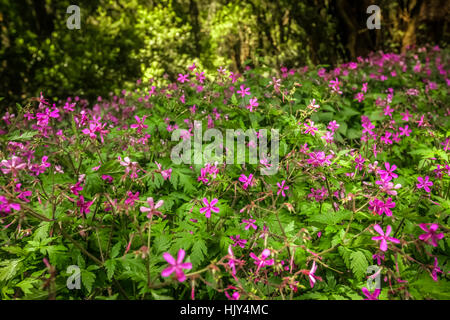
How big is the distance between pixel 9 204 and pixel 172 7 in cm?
1623

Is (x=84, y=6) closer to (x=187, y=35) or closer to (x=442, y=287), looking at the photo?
(x=187, y=35)

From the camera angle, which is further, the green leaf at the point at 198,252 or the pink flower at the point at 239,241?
the pink flower at the point at 239,241

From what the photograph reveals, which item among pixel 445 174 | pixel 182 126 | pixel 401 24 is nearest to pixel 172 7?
pixel 401 24

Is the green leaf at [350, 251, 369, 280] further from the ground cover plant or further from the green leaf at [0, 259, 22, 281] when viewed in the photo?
the green leaf at [0, 259, 22, 281]

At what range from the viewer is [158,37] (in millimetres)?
14633

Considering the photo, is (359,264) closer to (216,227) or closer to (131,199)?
(216,227)

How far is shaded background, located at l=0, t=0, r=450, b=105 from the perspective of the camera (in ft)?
33.5

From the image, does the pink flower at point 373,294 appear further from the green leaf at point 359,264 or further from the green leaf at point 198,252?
the green leaf at point 198,252

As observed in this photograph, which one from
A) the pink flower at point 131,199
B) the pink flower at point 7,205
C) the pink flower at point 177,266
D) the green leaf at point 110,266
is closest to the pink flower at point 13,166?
the pink flower at point 7,205

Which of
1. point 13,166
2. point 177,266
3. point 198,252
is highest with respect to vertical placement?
point 13,166

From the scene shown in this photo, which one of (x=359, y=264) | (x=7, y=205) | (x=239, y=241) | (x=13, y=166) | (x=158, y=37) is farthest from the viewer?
(x=158, y=37)

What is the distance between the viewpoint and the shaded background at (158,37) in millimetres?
10203

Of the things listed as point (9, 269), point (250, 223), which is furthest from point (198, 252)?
point (9, 269)

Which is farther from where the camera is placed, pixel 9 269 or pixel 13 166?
pixel 9 269
